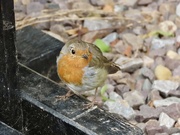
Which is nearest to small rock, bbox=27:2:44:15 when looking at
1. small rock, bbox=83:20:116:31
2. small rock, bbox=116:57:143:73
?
small rock, bbox=83:20:116:31

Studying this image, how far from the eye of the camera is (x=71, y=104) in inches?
138

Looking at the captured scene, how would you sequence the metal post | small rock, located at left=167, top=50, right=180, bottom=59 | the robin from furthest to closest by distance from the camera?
small rock, located at left=167, top=50, right=180, bottom=59, the robin, the metal post

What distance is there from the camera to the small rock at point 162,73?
14.0ft

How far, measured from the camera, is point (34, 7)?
4957 mm

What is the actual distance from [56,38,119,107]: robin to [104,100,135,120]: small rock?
0.37 meters

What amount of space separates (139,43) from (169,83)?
1.83 ft

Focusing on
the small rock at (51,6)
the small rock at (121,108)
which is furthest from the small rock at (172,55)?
the small rock at (51,6)

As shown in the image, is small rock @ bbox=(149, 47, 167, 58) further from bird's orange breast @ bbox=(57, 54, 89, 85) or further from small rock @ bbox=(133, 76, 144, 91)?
bird's orange breast @ bbox=(57, 54, 89, 85)

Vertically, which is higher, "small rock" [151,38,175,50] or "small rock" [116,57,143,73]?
"small rock" [151,38,175,50]

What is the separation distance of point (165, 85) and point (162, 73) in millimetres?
173

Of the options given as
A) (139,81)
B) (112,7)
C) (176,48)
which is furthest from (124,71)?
(112,7)

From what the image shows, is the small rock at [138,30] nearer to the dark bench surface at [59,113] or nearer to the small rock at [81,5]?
the small rock at [81,5]

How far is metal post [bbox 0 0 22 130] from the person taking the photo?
3141 mm

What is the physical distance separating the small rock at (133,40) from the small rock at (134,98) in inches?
→ 22.9
